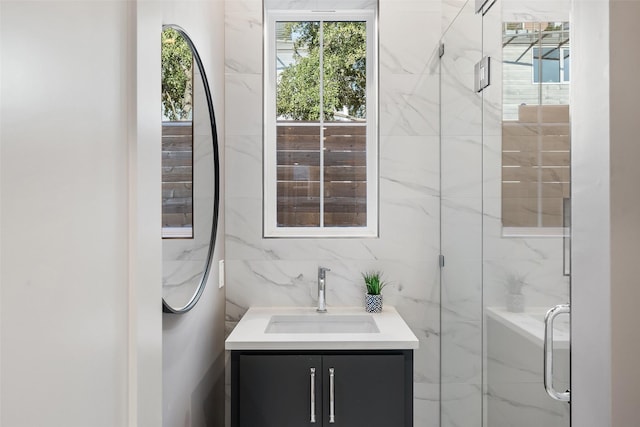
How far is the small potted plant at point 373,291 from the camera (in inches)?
82.9

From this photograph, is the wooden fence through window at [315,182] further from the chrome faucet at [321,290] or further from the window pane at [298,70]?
the chrome faucet at [321,290]

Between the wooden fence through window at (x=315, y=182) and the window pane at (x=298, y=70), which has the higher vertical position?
the window pane at (x=298, y=70)

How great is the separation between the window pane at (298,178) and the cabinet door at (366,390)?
0.78 meters

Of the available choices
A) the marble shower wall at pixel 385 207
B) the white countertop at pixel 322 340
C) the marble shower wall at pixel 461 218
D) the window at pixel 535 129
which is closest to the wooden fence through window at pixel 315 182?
the marble shower wall at pixel 385 207

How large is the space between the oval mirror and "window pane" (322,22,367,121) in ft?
2.19

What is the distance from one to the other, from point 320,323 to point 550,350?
3.72 feet


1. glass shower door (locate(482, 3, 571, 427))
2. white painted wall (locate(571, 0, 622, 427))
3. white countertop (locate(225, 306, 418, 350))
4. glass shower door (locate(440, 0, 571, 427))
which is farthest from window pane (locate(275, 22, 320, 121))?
white painted wall (locate(571, 0, 622, 427))

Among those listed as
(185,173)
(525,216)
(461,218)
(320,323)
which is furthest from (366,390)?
(185,173)

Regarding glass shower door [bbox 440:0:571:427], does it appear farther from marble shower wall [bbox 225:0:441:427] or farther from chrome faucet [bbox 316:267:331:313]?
chrome faucet [bbox 316:267:331:313]

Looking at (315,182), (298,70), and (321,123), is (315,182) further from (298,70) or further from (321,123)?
(298,70)

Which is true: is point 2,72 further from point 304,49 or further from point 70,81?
point 304,49

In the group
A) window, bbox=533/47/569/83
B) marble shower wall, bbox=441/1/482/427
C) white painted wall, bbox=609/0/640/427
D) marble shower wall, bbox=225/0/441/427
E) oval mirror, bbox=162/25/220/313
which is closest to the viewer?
white painted wall, bbox=609/0/640/427

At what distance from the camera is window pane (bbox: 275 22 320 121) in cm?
229

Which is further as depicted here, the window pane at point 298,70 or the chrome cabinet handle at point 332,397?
the window pane at point 298,70
